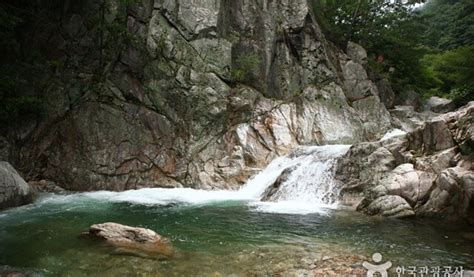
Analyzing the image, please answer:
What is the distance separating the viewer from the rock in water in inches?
299

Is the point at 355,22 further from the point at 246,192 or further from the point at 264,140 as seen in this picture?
the point at 246,192

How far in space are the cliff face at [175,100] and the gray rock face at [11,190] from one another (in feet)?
10.7

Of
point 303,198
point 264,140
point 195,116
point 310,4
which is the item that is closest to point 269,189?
point 303,198

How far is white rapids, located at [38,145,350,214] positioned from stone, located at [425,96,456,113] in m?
16.1

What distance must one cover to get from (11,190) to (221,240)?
824 cm

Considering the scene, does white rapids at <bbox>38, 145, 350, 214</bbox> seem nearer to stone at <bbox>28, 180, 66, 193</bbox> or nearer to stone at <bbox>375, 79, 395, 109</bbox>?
stone at <bbox>28, 180, 66, 193</bbox>

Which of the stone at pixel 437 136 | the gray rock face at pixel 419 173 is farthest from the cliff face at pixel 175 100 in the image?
the stone at pixel 437 136

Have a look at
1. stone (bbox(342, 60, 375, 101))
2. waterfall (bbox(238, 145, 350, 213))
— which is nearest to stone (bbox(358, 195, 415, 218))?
waterfall (bbox(238, 145, 350, 213))

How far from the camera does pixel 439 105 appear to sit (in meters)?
28.3

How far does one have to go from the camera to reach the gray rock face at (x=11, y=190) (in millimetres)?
11881

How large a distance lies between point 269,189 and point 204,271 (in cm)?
867

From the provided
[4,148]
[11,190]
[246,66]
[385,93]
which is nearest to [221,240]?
[11,190]

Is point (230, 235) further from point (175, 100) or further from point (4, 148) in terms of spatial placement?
point (4, 148)

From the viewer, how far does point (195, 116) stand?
62.8ft
